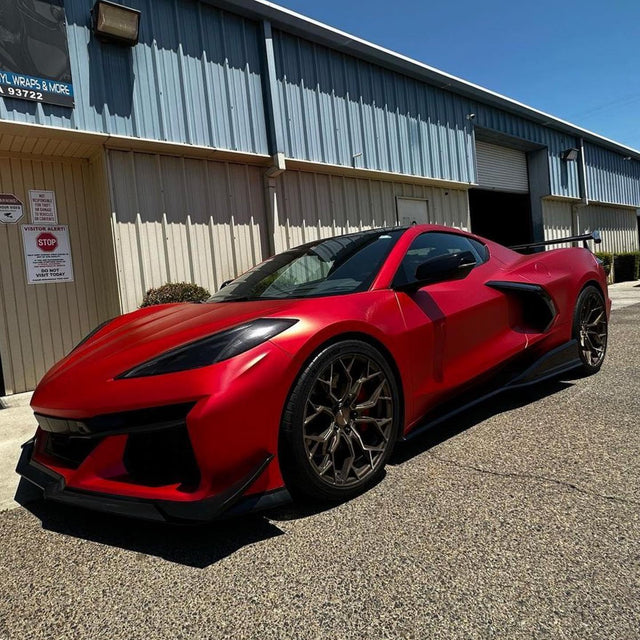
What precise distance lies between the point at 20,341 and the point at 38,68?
2.89 metres

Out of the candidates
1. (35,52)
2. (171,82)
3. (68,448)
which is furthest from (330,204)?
(68,448)

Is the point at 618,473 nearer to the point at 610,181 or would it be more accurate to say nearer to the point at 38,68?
the point at 38,68

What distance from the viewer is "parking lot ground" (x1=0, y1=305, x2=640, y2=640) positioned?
1482mm

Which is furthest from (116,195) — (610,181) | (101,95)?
(610,181)

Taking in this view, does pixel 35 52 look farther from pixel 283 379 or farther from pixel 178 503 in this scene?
pixel 178 503

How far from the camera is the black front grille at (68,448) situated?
2.13m

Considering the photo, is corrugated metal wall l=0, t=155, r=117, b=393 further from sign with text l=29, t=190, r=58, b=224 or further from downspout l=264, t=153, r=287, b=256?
downspout l=264, t=153, r=287, b=256

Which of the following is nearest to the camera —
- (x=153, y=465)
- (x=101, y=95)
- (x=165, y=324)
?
(x=153, y=465)

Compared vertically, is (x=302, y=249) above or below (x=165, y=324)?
above

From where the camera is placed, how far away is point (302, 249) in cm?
347

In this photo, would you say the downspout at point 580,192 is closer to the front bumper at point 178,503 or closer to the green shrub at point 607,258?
the green shrub at point 607,258

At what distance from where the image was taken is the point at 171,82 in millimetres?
5977

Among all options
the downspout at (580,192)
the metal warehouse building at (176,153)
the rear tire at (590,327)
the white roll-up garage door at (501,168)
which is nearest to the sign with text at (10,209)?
the metal warehouse building at (176,153)

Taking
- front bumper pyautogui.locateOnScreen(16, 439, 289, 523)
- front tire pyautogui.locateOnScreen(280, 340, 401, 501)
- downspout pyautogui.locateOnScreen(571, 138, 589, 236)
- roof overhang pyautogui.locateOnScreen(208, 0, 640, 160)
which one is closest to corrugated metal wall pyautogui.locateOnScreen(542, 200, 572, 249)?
downspout pyautogui.locateOnScreen(571, 138, 589, 236)
